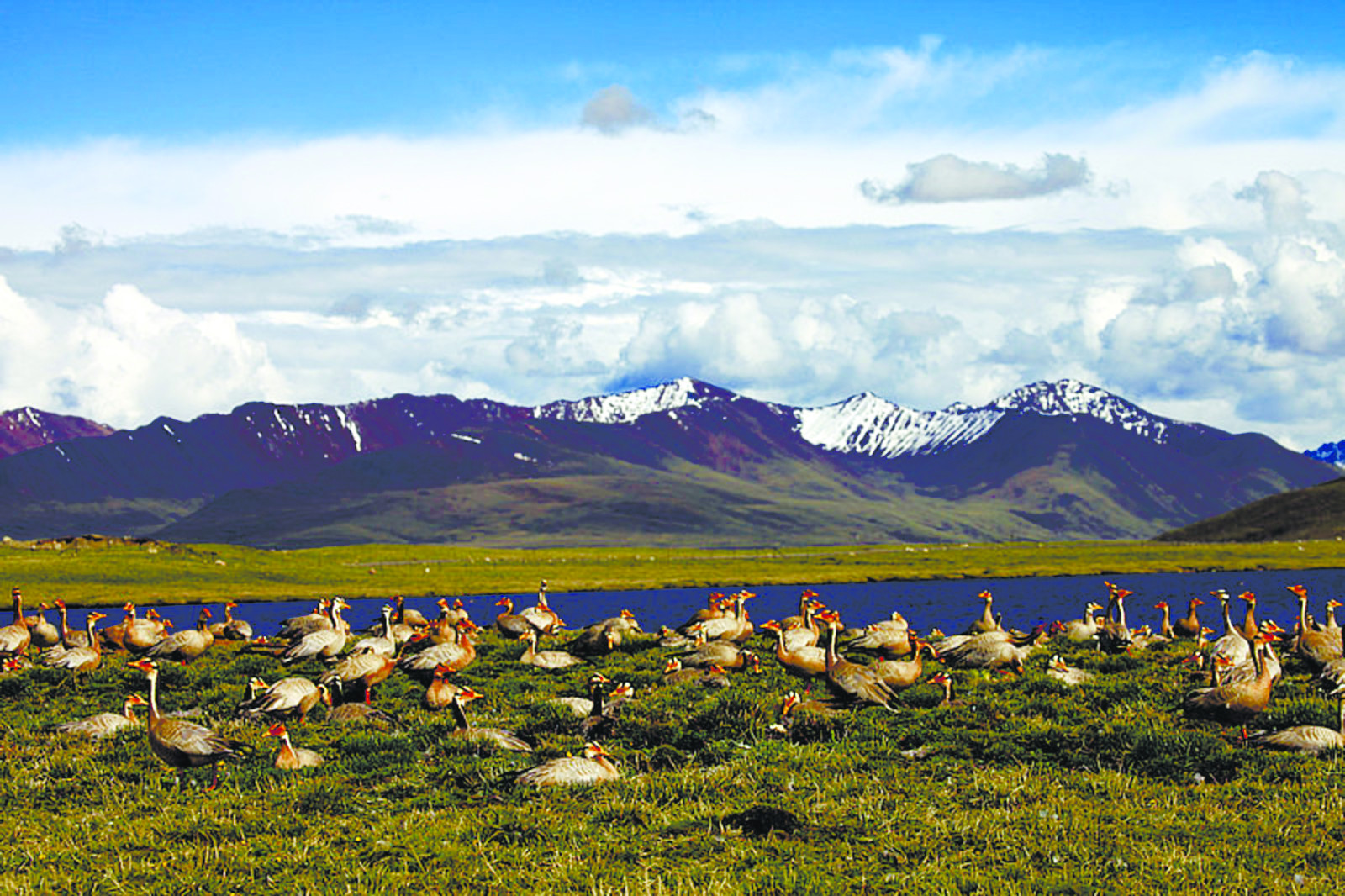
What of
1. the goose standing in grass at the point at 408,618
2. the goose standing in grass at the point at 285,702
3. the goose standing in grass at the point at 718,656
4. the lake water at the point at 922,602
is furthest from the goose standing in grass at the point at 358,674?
the lake water at the point at 922,602

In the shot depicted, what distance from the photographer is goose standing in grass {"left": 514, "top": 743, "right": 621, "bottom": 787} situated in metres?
16.0

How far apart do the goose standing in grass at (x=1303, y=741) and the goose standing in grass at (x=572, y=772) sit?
1063 centimetres

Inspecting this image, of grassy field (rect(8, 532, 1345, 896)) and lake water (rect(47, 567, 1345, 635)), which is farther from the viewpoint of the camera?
lake water (rect(47, 567, 1345, 635))

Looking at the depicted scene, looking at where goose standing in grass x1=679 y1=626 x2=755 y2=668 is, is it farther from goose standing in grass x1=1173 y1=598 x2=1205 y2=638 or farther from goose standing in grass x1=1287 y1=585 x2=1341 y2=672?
goose standing in grass x1=1173 y1=598 x2=1205 y2=638

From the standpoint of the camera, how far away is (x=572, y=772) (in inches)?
637

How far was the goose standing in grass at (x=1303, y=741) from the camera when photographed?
16531mm

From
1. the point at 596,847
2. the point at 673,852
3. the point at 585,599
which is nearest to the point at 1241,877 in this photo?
the point at 673,852

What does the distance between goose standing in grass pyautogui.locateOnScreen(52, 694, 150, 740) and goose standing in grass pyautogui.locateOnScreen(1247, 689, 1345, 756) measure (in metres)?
21.8

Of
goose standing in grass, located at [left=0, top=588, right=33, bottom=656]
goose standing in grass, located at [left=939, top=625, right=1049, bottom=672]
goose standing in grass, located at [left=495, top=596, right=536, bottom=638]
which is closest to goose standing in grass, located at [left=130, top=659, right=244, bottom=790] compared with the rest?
goose standing in grass, located at [left=939, top=625, right=1049, bottom=672]

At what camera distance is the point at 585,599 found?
365 feet

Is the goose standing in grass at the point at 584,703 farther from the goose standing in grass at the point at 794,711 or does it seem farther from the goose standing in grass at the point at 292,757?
the goose standing in grass at the point at 292,757

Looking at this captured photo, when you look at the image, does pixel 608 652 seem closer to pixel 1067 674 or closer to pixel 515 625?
pixel 515 625

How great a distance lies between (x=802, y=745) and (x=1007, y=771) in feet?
12.3

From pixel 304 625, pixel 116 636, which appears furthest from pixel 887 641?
pixel 116 636
